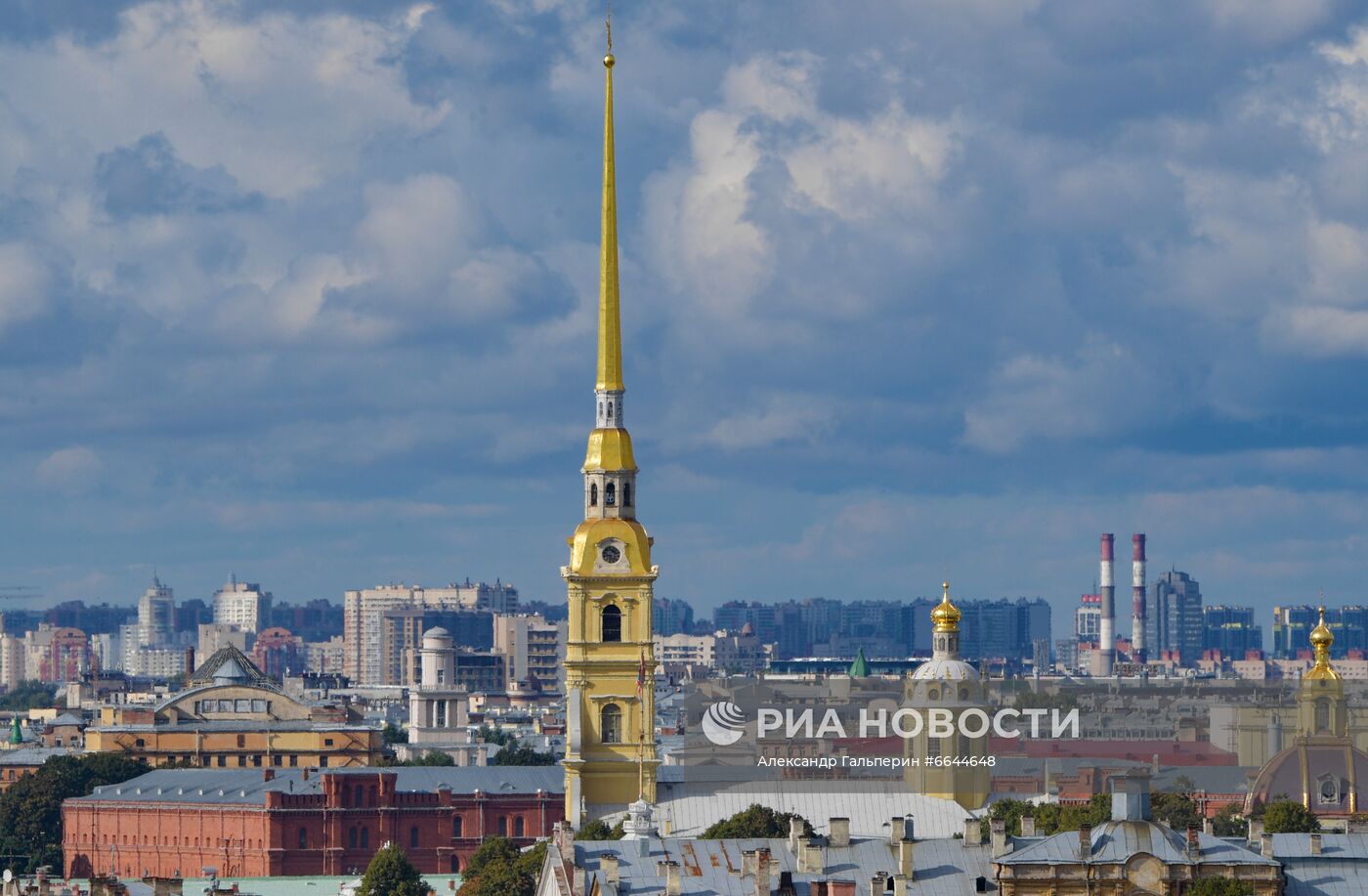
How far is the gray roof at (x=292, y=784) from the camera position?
18750cm

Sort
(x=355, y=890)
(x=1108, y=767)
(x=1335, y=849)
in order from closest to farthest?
(x=1335, y=849) → (x=355, y=890) → (x=1108, y=767)

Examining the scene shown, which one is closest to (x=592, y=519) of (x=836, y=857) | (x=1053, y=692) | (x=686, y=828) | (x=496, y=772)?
(x=686, y=828)

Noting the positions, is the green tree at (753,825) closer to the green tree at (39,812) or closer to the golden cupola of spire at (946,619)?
the golden cupola of spire at (946,619)

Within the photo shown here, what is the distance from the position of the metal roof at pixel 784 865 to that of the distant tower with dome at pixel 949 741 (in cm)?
3639

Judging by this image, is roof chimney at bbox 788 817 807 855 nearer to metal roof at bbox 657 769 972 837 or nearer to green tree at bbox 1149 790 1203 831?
green tree at bbox 1149 790 1203 831

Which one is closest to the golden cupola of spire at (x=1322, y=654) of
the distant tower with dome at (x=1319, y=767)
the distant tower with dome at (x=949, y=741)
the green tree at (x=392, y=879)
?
the distant tower with dome at (x=1319, y=767)

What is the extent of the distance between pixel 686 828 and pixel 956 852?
29.0m

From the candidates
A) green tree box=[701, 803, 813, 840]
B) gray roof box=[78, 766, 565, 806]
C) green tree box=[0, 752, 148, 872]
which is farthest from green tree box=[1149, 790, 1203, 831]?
green tree box=[0, 752, 148, 872]

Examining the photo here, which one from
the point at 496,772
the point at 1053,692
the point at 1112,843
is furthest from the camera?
the point at 496,772

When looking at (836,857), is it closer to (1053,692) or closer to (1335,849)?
(1335,849)

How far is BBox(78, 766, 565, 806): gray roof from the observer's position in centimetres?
18750

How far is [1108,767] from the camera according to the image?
6009 inches

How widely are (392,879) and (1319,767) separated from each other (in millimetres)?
31028

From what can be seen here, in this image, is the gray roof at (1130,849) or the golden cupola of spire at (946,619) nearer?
the gray roof at (1130,849)
